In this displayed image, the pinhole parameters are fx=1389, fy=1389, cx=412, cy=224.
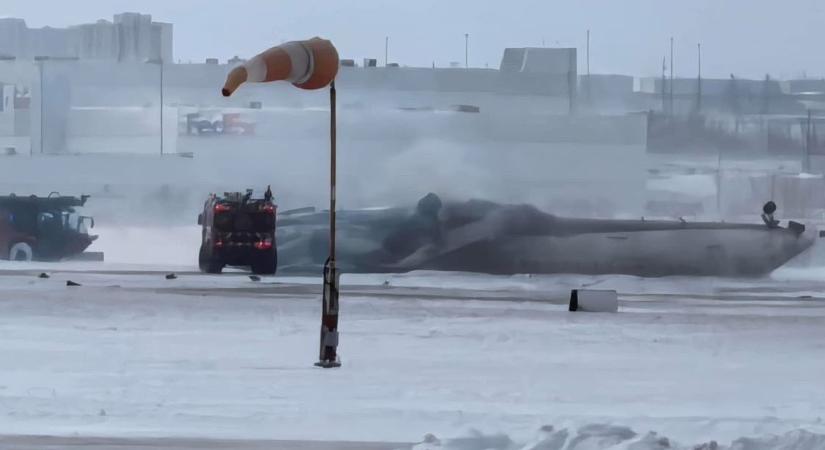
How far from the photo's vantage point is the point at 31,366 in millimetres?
14406

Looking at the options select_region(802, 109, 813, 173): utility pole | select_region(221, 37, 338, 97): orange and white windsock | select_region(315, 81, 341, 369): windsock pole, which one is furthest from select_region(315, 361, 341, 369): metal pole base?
select_region(802, 109, 813, 173): utility pole

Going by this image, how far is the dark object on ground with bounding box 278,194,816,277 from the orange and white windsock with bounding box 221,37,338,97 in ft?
55.8

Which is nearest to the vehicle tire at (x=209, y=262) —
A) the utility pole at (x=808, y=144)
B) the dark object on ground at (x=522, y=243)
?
the dark object on ground at (x=522, y=243)

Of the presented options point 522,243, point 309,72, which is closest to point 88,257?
point 522,243

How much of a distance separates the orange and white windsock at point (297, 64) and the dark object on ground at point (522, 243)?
17.0 metres

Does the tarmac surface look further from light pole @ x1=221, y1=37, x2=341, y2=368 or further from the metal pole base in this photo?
the metal pole base

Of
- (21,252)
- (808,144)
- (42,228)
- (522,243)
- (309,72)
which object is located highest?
(808,144)

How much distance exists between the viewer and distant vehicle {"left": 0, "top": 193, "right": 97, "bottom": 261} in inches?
1224

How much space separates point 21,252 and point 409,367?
62.6ft

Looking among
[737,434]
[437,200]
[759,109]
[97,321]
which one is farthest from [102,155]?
[737,434]

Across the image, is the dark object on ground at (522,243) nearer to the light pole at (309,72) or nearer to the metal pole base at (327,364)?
the metal pole base at (327,364)

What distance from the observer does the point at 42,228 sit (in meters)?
31.3

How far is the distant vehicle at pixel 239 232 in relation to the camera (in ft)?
92.1

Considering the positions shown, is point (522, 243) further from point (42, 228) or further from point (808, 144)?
point (42, 228)
